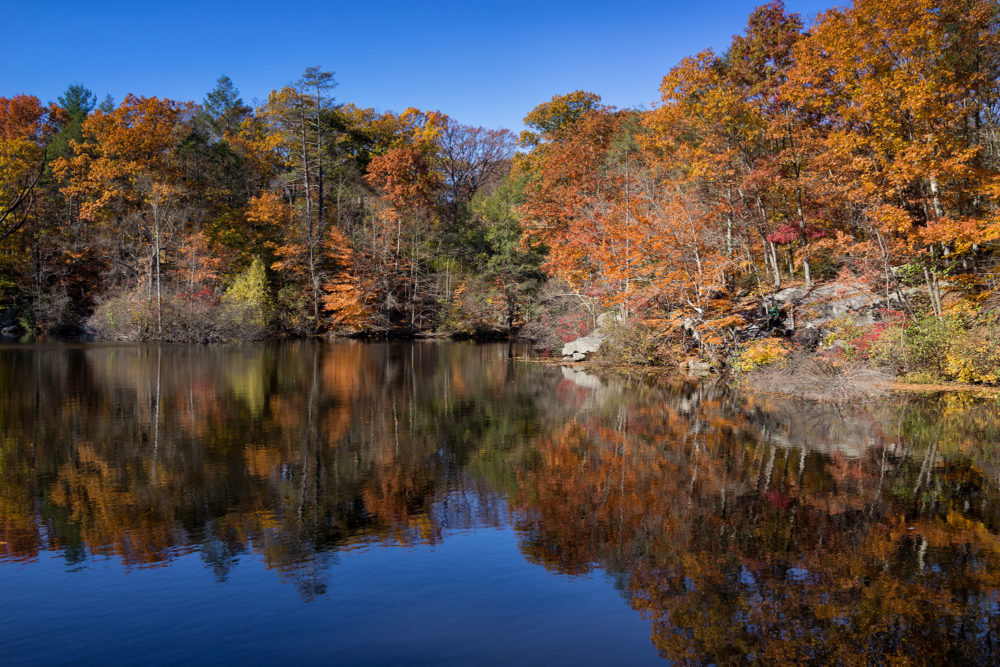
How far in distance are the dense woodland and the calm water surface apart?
132 inches

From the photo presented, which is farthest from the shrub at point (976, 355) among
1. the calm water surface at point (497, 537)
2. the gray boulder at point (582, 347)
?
the gray boulder at point (582, 347)

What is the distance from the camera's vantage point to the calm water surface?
4.77 metres

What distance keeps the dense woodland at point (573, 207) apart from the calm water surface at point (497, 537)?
3.34 meters

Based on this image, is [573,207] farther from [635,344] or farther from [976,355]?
[976,355]

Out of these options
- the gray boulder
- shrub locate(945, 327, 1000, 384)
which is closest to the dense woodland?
shrub locate(945, 327, 1000, 384)

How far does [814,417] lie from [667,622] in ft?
33.0

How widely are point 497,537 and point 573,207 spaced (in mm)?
25714

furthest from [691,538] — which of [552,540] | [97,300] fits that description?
[97,300]

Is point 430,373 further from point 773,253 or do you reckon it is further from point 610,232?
point 773,253

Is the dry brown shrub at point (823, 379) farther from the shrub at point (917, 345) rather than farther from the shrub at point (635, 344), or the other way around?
the shrub at point (635, 344)

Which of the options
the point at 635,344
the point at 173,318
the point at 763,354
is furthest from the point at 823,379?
the point at 173,318

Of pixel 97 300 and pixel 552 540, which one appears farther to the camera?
pixel 97 300

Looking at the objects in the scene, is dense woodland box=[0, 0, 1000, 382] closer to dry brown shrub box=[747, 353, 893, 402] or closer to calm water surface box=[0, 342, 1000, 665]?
dry brown shrub box=[747, 353, 893, 402]

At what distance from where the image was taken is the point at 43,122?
49.9 meters
